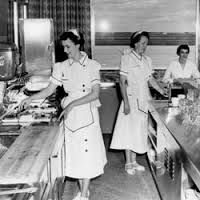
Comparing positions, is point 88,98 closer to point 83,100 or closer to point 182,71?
point 83,100

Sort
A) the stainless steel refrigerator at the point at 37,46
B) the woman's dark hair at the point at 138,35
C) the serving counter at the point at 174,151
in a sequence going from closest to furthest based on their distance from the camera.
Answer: the serving counter at the point at 174,151 < the woman's dark hair at the point at 138,35 < the stainless steel refrigerator at the point at 37,46

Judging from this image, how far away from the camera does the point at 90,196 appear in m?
3.65

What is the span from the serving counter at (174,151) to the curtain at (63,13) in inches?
88.0

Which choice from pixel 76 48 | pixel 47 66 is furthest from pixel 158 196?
pixel 47 66

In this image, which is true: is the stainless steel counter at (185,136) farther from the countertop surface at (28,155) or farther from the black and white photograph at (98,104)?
the countertop surface at (28,155)

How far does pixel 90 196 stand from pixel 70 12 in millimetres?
2914

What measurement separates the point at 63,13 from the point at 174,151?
11.4ft

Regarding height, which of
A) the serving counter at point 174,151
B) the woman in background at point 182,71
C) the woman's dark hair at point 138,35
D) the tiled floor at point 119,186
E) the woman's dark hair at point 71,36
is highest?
the woman's dark hair at point 138,35

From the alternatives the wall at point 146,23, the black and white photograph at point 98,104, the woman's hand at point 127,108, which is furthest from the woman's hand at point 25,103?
the wall at point 146,23

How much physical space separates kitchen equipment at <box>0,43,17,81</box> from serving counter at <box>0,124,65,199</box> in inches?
16.3

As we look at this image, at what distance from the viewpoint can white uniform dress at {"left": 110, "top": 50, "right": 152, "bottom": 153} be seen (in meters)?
4.12

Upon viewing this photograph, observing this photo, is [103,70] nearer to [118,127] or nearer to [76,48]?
[118,127]

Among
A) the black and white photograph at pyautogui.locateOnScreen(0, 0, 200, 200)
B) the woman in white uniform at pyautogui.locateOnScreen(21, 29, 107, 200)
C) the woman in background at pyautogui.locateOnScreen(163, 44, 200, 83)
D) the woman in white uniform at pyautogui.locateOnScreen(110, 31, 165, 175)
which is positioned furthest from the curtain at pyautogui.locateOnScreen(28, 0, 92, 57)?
the woman in white uniform at pyautogui.locateOnScreen(21, 29, 107, 200)

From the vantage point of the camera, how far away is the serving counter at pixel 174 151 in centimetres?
220
